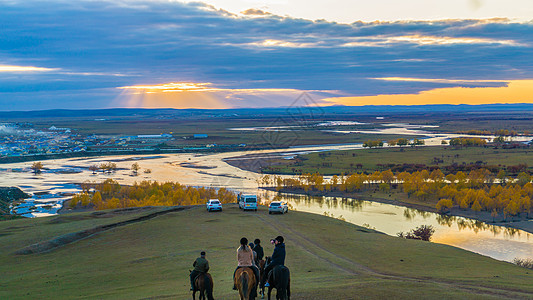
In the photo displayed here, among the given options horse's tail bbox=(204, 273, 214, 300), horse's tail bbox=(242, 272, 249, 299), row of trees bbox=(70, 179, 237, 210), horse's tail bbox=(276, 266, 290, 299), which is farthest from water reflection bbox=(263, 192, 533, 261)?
horse's tail bbox=(204, 273, 214, 300)

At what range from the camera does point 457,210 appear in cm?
7406

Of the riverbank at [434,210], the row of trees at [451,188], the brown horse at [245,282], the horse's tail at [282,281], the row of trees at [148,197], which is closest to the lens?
the horse's tail at [282,281]

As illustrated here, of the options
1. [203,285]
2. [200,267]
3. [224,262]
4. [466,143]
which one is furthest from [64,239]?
[466,143]

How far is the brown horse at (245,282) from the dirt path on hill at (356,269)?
745 cm

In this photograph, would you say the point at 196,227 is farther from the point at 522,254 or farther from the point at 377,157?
the point at 377,157

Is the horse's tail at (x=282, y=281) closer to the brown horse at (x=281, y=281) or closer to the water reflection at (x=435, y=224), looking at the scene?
the brown horse at (x=281, y=281)

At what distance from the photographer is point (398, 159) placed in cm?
14400

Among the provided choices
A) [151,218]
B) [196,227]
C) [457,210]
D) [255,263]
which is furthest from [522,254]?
[255,263]

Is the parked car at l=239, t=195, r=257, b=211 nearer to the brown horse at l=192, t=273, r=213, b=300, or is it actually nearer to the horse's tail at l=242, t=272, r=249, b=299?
the brown horse at l=192, t=273, r=213, b=300

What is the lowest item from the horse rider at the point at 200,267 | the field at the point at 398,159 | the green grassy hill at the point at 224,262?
the green grassy hill at the point at 224,262

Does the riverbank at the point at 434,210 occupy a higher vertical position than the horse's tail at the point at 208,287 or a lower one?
lower

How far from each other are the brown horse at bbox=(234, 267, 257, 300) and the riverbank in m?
55.6

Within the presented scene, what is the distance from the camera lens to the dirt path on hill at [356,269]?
18.4 m

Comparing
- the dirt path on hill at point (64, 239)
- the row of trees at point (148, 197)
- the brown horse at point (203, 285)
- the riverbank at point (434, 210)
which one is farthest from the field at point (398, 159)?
the brown horse at point (203, 285)
